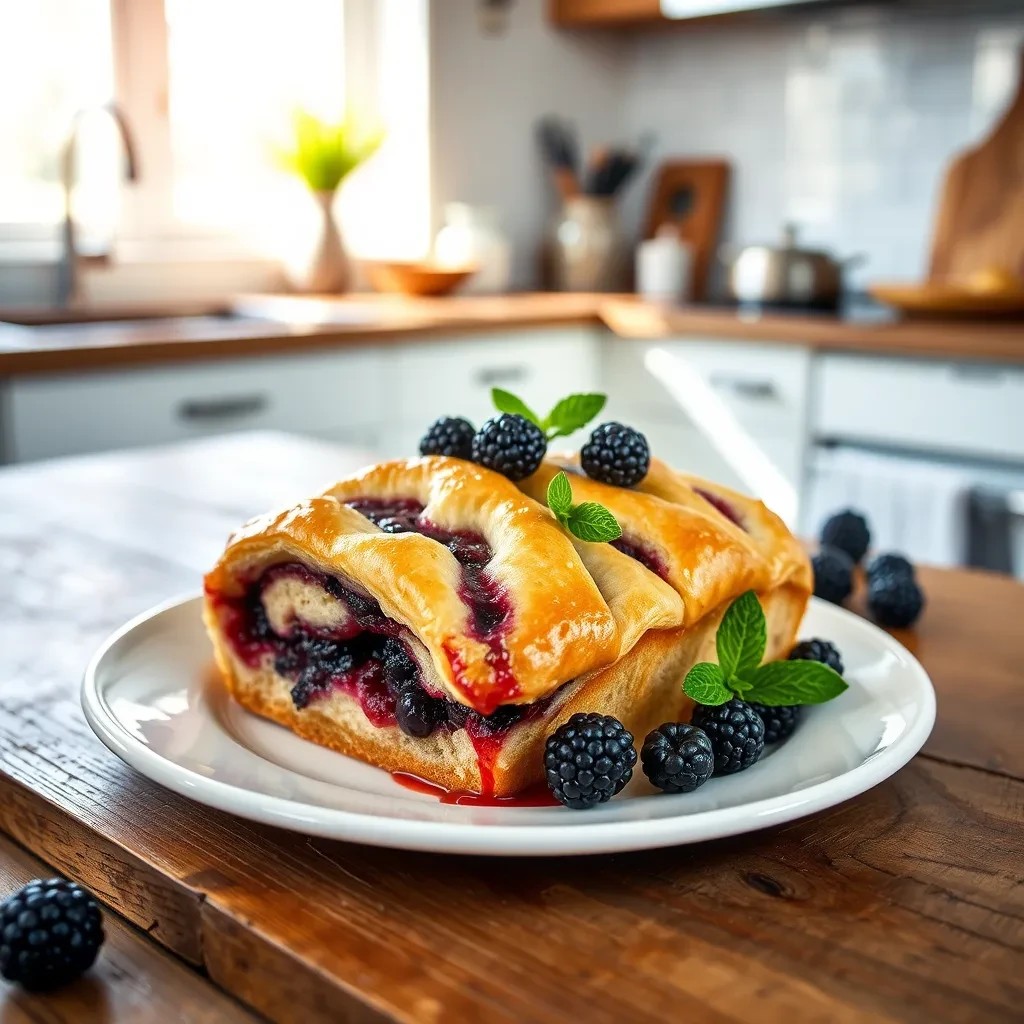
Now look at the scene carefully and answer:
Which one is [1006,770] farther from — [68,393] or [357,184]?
[357,184]

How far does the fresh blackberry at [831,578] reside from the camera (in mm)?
1146

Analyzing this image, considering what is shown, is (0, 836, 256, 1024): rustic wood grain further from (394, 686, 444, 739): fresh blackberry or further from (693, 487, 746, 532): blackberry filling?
(693, 487, 746, 532): blackberry filling

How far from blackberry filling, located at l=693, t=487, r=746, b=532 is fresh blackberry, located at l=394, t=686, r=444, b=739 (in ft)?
1.01

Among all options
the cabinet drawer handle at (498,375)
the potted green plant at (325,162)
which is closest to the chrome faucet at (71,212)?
the potted green plant at (325,162)

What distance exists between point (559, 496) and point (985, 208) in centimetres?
289

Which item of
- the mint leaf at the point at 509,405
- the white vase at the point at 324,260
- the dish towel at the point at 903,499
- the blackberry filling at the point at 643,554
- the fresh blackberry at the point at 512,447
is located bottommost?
the dish towel at the point at 903,499

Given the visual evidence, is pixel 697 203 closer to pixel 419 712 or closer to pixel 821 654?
pixel 821 654

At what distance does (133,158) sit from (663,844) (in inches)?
104

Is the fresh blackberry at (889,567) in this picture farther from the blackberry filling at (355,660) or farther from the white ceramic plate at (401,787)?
the blackberry filling at (355,660)

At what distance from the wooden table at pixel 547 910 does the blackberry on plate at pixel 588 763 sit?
37 mm

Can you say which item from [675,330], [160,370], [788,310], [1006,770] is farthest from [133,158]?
[1006,770]

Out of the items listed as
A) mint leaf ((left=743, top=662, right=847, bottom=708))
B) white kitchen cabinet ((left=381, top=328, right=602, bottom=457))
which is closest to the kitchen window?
white kitchen cabinet ((left=381, top=328, right=602, bottom=457))

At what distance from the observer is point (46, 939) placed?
0.58 m

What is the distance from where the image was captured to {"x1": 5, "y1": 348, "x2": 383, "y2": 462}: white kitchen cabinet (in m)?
2.25
